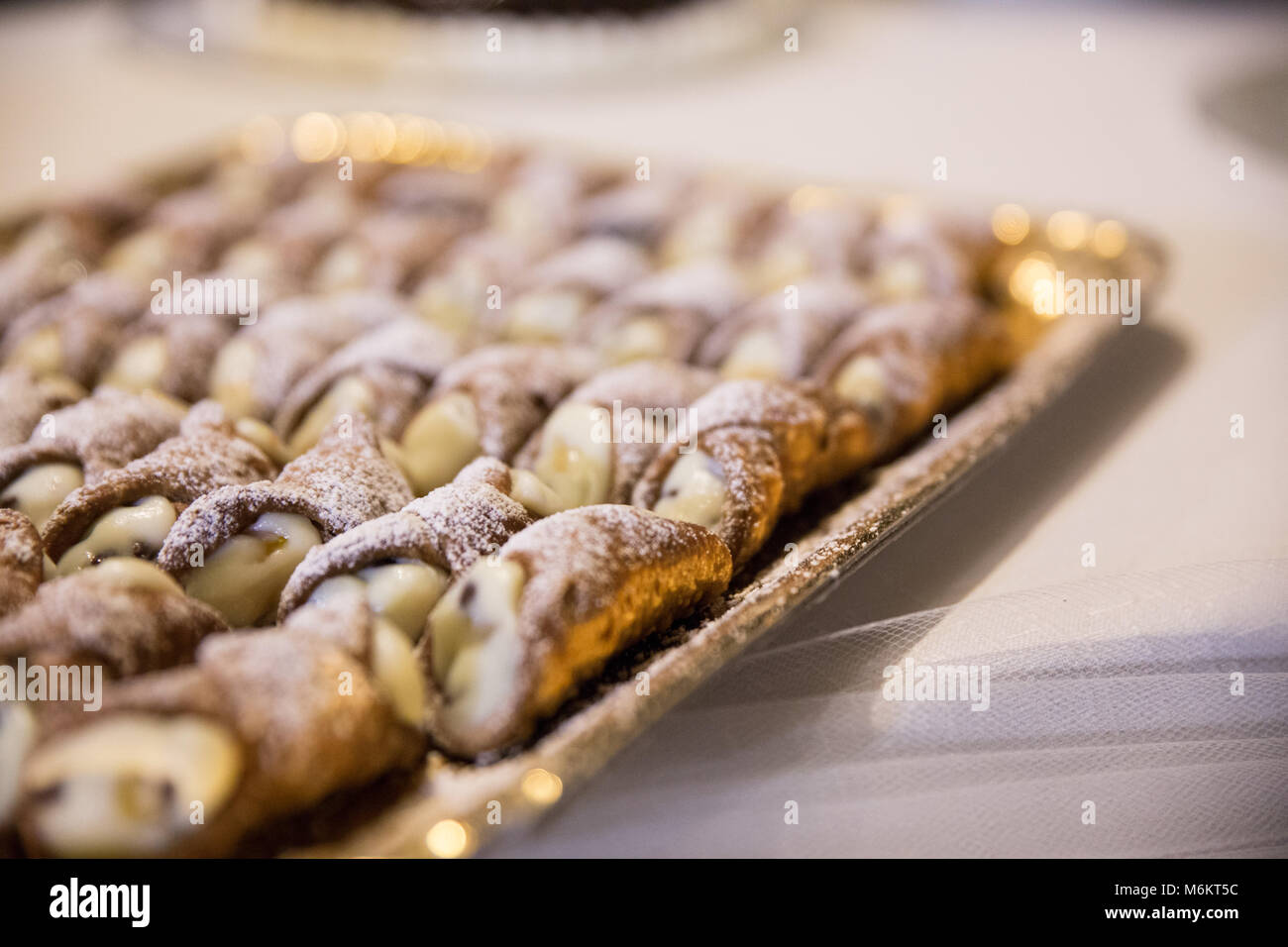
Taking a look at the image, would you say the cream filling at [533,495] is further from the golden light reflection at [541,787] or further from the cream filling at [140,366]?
the cream filling at [140,366]

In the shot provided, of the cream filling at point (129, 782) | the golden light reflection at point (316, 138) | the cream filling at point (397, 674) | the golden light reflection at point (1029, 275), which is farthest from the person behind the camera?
the golden light reflection at point (316, 138)

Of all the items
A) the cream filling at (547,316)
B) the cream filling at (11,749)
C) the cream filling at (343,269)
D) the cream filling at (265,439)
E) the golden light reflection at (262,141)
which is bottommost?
the cream filling at (11,749)

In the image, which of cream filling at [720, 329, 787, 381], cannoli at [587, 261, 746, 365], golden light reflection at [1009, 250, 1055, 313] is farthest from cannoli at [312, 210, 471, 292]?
golden light reflection at [1009, 250, 1055, 313]

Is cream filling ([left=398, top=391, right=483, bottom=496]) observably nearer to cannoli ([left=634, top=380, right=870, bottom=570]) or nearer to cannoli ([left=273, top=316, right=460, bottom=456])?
cannoli ([left=273, top=316, right=460, bottom=456])

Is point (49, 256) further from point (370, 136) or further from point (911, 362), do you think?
point (911, 362)

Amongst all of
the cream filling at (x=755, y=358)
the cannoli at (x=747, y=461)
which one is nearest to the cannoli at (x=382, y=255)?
the cream filling at (x=755, y=358)

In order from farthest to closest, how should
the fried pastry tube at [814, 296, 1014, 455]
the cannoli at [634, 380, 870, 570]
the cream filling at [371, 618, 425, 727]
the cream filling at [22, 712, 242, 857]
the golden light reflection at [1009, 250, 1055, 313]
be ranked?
the golden light reflection at [1009, 250, 1055, 313] < the fried pastry tube at [814, 296, 1014, 455] < the cannoli at [634, 380, 870, 570] < the cream filling at [371, 618, 425, 727] < the cream filling at [22, 712, 242, 857]
